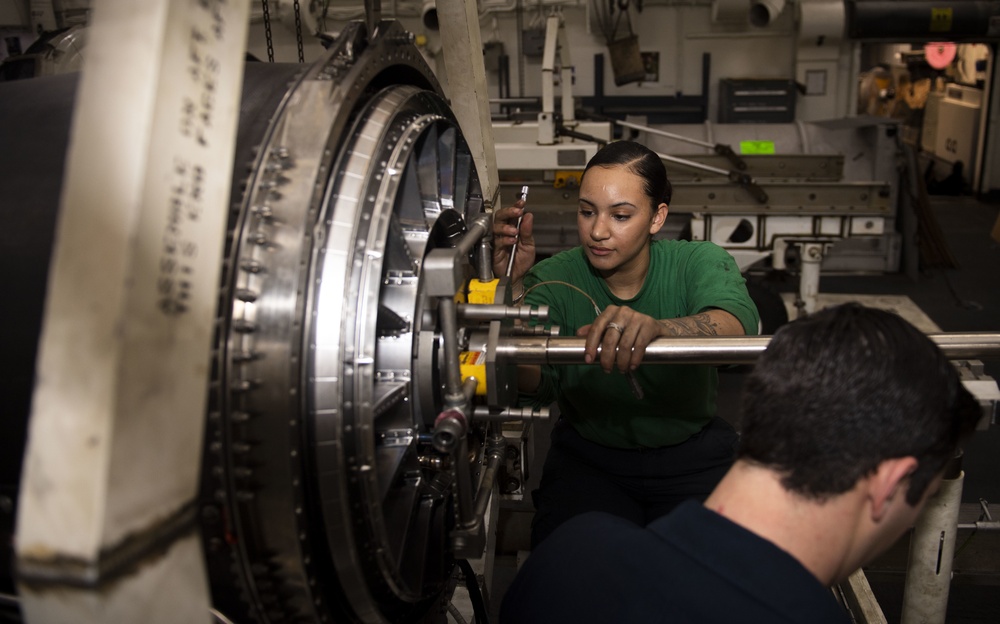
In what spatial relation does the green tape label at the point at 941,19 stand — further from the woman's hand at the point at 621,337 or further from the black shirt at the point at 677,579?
the black shirt at the point at 677,579

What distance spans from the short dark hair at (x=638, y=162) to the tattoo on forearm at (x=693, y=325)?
38cm

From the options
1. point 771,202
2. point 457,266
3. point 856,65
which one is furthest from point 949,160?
point 457,266

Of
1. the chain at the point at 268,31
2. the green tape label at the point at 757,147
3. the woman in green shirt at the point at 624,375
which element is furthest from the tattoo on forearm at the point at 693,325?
the green tape label at the point at 757,147

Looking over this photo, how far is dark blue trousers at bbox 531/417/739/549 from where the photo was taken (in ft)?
6.49

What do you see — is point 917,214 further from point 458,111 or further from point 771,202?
point 458,111

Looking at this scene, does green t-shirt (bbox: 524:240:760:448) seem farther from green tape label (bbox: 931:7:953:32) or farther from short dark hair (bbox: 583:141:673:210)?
green tape label (bbox: 931:7:953:32)

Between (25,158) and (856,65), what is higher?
(856,65)

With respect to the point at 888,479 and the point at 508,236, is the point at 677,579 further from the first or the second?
the point at 508,236

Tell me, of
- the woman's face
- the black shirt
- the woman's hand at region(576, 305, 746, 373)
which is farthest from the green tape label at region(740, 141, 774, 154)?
the black shirt

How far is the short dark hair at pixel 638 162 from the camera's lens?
197cm

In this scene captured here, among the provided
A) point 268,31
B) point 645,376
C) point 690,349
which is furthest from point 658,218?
point 268,31

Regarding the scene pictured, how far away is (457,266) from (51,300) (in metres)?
0.68

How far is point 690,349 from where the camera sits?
1483mm

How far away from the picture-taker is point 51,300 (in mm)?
684
